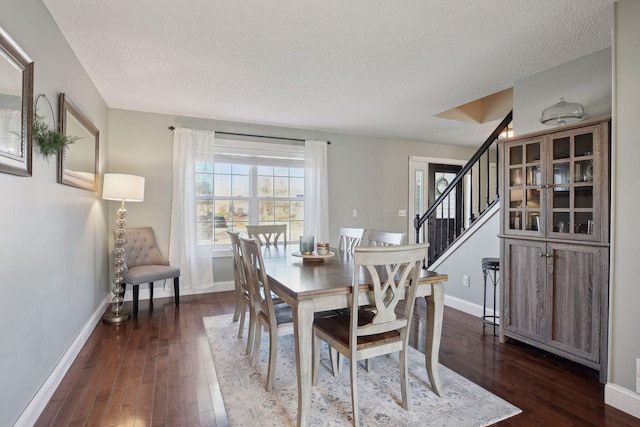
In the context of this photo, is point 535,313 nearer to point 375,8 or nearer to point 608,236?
point 608,236

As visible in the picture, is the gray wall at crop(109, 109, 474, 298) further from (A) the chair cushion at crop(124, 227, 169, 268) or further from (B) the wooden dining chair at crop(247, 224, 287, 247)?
(B) the wooden dining chair at crop(247, 224, 287, 247)

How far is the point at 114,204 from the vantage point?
159 inches

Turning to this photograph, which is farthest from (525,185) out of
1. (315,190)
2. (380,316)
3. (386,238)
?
(315,190)

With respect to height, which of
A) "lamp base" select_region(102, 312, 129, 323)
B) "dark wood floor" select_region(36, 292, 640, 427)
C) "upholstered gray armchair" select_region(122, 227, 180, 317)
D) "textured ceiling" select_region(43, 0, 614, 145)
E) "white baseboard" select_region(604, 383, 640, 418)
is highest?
"textured ceiling" select_region(43, 0, 614, 145)

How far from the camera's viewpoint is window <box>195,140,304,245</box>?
14.6 feet

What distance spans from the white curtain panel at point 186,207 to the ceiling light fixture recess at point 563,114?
3736mm

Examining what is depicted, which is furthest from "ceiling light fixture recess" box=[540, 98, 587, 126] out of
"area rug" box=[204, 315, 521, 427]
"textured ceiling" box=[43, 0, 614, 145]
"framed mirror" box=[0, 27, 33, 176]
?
"framed mirror" box=[0, 27, 33, 176]

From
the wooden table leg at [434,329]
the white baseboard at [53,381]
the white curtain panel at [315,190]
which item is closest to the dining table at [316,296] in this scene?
the wooden table leg at [434,329]

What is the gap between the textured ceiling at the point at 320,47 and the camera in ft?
6.57

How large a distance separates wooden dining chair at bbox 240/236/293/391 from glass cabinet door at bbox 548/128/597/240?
82.3 inches

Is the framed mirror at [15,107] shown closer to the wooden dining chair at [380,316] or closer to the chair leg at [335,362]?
the wooden dining chair at [380,316]

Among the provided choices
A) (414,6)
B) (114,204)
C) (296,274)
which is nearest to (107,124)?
(114,204)

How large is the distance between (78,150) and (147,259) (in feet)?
5.54

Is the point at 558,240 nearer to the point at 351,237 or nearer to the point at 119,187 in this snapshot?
the point at 351,237
